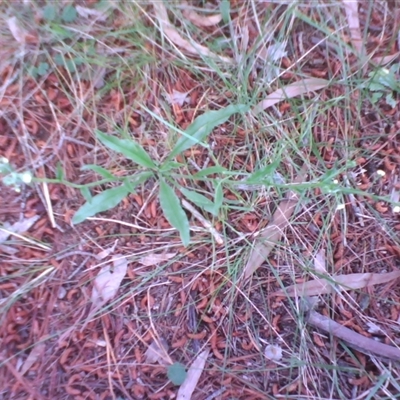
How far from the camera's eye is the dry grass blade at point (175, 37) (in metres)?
1.34

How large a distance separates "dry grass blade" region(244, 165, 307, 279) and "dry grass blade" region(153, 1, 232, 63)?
0.41 m

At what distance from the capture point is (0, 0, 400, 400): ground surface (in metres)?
1.27

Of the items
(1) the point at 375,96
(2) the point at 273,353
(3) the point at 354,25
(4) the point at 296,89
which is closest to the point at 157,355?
(2) the point at 273,353

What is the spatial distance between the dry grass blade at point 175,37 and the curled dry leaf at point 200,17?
0.05 meters

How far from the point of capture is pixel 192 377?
4.17 ft

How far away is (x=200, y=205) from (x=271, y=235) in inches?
8.5

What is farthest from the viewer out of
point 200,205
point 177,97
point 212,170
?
point 177,97

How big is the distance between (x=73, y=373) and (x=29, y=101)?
2.27ft

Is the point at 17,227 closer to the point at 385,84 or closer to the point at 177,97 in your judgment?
the point at 177,97

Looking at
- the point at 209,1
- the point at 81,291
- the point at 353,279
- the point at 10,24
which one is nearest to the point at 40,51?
the point at 10,24

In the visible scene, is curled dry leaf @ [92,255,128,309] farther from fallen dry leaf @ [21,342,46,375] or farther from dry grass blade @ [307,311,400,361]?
dry grass blade @ [307,311,400,361]

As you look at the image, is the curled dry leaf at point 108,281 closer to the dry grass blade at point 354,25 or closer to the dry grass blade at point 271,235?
the dry grass blade at point 271,235

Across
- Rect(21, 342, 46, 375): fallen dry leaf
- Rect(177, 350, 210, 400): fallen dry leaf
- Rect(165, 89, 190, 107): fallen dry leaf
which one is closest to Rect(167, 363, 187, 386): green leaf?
Rect(177, 350, 210, 400): fallen dry leaf

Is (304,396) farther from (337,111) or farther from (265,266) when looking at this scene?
(337,111)
